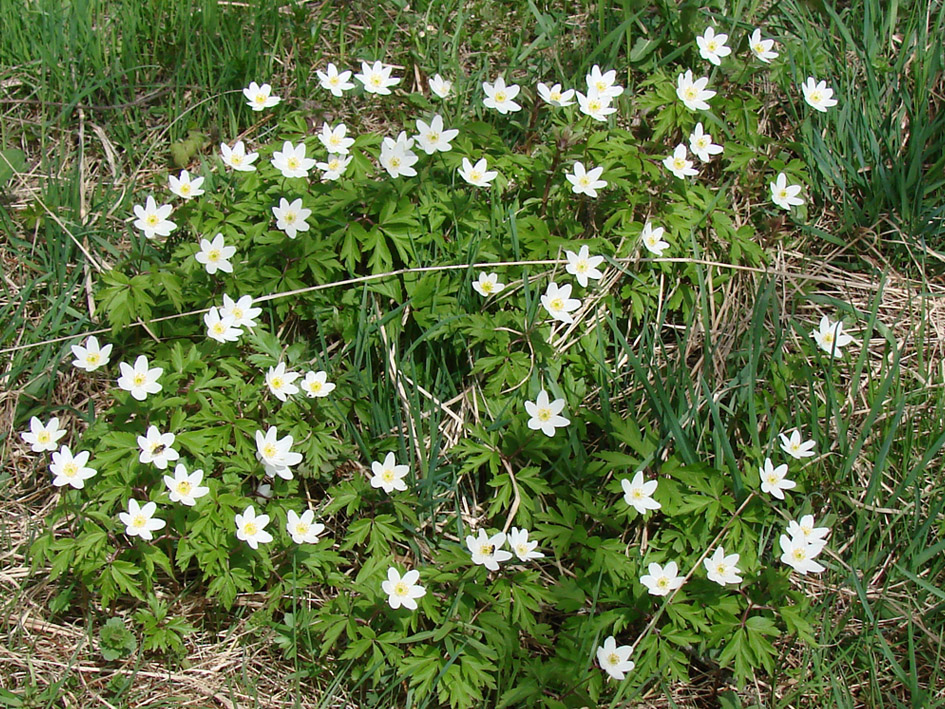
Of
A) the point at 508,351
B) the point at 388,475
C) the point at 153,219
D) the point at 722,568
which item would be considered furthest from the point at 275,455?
the point at 722,568

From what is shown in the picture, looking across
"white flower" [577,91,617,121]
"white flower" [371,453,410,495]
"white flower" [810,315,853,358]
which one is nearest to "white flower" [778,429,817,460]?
"white flower" [810,315,853,358]

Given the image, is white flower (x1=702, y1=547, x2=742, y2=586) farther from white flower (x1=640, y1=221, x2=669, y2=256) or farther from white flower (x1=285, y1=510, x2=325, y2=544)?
white flower (x1=285, y1=510, x2=325, y2=544)

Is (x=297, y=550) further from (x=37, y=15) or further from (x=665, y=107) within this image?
(x=37, y=15)

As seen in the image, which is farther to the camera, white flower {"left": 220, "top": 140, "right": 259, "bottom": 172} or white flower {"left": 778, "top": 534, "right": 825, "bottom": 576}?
white flower {"left": 220, "top": 140, "right": 259, "bottom": 172}

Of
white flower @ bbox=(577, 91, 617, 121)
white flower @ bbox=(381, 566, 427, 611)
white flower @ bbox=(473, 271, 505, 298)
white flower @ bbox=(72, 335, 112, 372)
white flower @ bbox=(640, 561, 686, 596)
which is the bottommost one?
white flower @ bbox=(381, 566, 427, 611)

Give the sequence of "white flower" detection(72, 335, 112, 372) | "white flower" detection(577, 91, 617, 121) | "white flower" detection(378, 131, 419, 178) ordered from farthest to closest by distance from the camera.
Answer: "white flower" detection(577, 91, 617, 121) < "white flower" detection(378, 131, 419, 178) < "white flower" detection(72, 335, 112, 372)

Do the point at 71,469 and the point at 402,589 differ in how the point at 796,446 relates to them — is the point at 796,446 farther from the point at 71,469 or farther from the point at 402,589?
the point at 71,469
